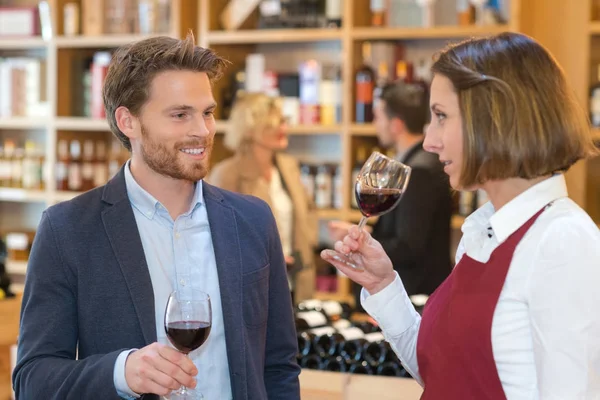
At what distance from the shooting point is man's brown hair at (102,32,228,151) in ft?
6.12

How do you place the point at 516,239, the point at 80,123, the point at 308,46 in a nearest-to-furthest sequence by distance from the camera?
the point at 516,239, the point at 308,46, the point at 80,123

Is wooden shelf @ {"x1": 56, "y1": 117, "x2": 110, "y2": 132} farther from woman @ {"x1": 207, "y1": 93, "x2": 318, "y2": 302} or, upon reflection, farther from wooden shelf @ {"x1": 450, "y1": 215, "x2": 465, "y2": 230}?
wooden shelf @ {"x1": 450, "y1": 215, "x2": 465, "y2": 230}

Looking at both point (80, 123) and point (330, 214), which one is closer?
point (330, 214)

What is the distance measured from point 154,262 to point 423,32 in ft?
9.74

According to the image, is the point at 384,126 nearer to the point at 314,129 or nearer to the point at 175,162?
the point at 314,129

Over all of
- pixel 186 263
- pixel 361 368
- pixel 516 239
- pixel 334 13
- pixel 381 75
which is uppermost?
pixel 334 13

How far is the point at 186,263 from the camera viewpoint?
183 centimetres

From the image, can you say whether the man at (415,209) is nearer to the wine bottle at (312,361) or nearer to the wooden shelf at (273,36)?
the wine bottle at (312,361)

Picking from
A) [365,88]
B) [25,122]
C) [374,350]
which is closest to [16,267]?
[25,122]

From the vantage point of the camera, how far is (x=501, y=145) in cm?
147

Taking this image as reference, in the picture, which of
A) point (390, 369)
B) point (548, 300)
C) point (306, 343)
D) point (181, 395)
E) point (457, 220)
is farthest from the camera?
point (457, 220)

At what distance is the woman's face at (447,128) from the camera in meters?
1.53

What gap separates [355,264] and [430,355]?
275 mm

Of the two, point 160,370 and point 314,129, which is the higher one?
point 314,129
